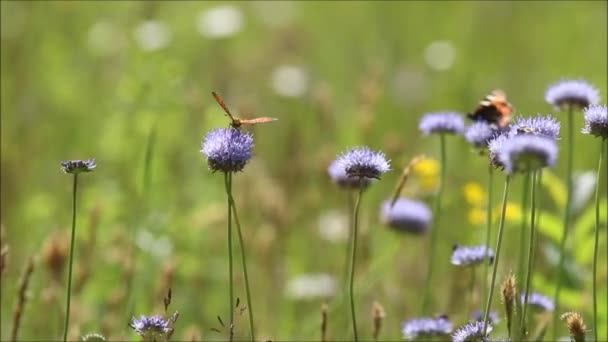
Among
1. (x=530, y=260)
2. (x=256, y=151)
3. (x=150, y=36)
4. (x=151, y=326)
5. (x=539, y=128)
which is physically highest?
(x=150, y=36)

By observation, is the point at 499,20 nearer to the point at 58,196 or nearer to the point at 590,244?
the point at 58,196

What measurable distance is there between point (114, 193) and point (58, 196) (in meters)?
0.57

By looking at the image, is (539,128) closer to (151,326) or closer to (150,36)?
(151,326)

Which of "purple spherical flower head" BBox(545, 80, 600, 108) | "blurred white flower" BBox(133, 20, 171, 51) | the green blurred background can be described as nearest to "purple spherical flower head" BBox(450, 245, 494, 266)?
"purple spherical flower head" BBox(545, 80, 600, 108)

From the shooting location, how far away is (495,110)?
80.5 inches

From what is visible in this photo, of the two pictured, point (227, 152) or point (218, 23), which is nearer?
point (227, 152)

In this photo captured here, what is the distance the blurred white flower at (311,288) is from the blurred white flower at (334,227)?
0.40 meters

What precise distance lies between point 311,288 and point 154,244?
1.70 feet

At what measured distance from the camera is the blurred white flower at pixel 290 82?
16.6 ft

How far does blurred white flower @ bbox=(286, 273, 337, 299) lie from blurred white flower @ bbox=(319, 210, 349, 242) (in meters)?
0.40

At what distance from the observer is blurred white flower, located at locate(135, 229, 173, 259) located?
2.93 metres

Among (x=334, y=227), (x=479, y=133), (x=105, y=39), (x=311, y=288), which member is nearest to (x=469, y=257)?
(x=479, y=133)

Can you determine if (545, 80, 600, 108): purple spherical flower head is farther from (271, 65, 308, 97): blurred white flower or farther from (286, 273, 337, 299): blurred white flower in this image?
(271, 65, 308, 97): blurred white flower

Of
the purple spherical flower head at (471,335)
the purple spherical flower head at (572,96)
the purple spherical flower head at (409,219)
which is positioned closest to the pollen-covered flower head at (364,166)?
the purple spherical flower head at (471,335)
